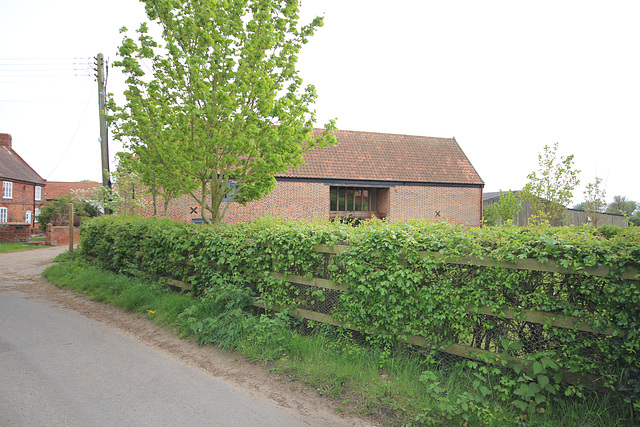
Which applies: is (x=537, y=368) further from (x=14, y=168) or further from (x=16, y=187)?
(x=14, y=168)

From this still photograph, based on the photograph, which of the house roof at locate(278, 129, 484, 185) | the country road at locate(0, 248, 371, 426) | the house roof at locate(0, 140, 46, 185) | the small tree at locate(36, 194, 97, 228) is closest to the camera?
the country road at locate(0, 248, 371, 426)

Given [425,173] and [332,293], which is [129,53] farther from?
[425,173]

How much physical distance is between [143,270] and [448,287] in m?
6.52

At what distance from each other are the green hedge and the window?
39015mm

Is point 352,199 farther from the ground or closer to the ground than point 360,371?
farther from the ground

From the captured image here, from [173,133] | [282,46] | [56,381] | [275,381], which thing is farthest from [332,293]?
[282,46]

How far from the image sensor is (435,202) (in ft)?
96.6

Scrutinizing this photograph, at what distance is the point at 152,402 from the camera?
148 inches

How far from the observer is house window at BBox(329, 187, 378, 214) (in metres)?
28.7

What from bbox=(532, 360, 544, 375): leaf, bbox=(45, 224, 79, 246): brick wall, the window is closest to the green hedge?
bbox=(532, 360, 544, 375): leaf

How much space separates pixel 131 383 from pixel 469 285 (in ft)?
12.1

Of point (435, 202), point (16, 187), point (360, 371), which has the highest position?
point (16, 187)

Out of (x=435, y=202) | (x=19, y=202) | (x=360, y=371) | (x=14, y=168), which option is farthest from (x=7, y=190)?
(x=360, y=371)

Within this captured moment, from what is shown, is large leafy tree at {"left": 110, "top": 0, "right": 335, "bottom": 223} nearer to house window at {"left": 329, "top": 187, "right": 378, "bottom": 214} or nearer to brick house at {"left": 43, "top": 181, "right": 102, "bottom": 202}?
house window at {"left": 329, "top": 187, "right": 378, "bottom": 214}
